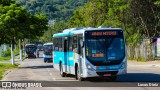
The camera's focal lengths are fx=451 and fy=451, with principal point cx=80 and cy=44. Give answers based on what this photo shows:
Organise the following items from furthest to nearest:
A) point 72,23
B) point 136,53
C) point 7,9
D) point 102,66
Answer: point 72,23
point 136,53
point 7,9
point 102,66

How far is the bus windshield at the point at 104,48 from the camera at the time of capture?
23.3m

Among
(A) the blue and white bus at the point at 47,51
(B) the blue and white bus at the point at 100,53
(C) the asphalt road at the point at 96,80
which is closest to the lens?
(C) the asphalt road at the point at 96,80

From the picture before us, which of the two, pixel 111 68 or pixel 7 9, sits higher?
pixel 7 9

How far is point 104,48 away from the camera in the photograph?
23.5 metres

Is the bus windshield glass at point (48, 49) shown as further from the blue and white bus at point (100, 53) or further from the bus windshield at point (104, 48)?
the bus windshield at point (104, 48)

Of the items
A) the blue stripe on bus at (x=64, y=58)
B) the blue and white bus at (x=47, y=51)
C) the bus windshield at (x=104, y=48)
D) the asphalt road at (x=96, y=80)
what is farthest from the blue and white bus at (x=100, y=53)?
the blue and white bus at (x=47, y=51)

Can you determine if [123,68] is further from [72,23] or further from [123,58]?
[72,23]

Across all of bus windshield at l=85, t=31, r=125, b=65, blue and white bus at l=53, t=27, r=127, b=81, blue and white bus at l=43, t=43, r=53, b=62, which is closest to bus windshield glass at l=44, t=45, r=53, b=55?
blue and white bus at l=43, t=43, r=53, b=62

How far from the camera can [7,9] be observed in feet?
152

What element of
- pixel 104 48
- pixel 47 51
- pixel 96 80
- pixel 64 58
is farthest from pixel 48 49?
pixel 104 48

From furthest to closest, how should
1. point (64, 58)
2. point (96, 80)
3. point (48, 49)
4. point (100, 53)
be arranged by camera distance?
1. point (48, 49)
2. point (64, 58)
3. point (96, 80)
4. point (100, 53)

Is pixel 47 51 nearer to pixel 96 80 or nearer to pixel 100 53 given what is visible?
pixel 96 80

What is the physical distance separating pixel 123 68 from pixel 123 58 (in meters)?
0.52

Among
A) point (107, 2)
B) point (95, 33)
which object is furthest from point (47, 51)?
point (95, 33)
